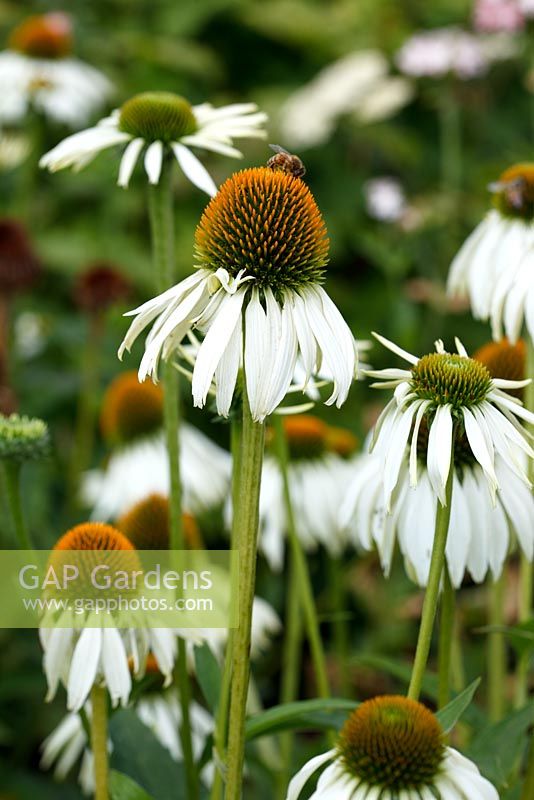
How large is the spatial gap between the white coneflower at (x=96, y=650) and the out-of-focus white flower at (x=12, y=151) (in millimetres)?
1656

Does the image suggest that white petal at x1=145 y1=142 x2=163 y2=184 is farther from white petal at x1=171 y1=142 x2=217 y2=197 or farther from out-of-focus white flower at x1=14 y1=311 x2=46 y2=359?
out-of-focus white flower at x1=14 y1=311 x2=46 y2=359

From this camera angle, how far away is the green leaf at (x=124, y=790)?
0.84 m

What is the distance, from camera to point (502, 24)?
2.41 metres

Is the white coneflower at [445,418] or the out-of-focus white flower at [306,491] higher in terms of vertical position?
the white coneflower at [445,418]

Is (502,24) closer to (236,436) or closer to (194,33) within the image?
(194,33)

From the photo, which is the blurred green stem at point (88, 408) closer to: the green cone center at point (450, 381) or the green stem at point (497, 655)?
the green stem at point (497, 655)

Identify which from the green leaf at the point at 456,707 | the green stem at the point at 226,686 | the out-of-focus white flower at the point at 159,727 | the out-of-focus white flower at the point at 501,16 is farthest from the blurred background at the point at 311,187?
the green leaf at the point at 456,707

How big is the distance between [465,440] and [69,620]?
1.17ft

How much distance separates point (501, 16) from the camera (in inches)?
94.8

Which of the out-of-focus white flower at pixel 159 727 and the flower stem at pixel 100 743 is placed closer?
the flower stem at pixel 100 743

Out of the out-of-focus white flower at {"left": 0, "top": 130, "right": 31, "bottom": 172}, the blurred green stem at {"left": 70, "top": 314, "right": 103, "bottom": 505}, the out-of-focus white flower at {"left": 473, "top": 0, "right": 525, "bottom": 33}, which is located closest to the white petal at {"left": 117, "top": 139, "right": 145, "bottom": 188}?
the blurred green stem at {"left": 70, "top": 314, "right": 103, "bottom": 505}

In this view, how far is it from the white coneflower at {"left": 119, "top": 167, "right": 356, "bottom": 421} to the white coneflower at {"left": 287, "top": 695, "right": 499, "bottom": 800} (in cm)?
22

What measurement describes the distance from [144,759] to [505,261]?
59 cm

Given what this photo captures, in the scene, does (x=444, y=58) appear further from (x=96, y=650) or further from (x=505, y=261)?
(x=96, y=650)
